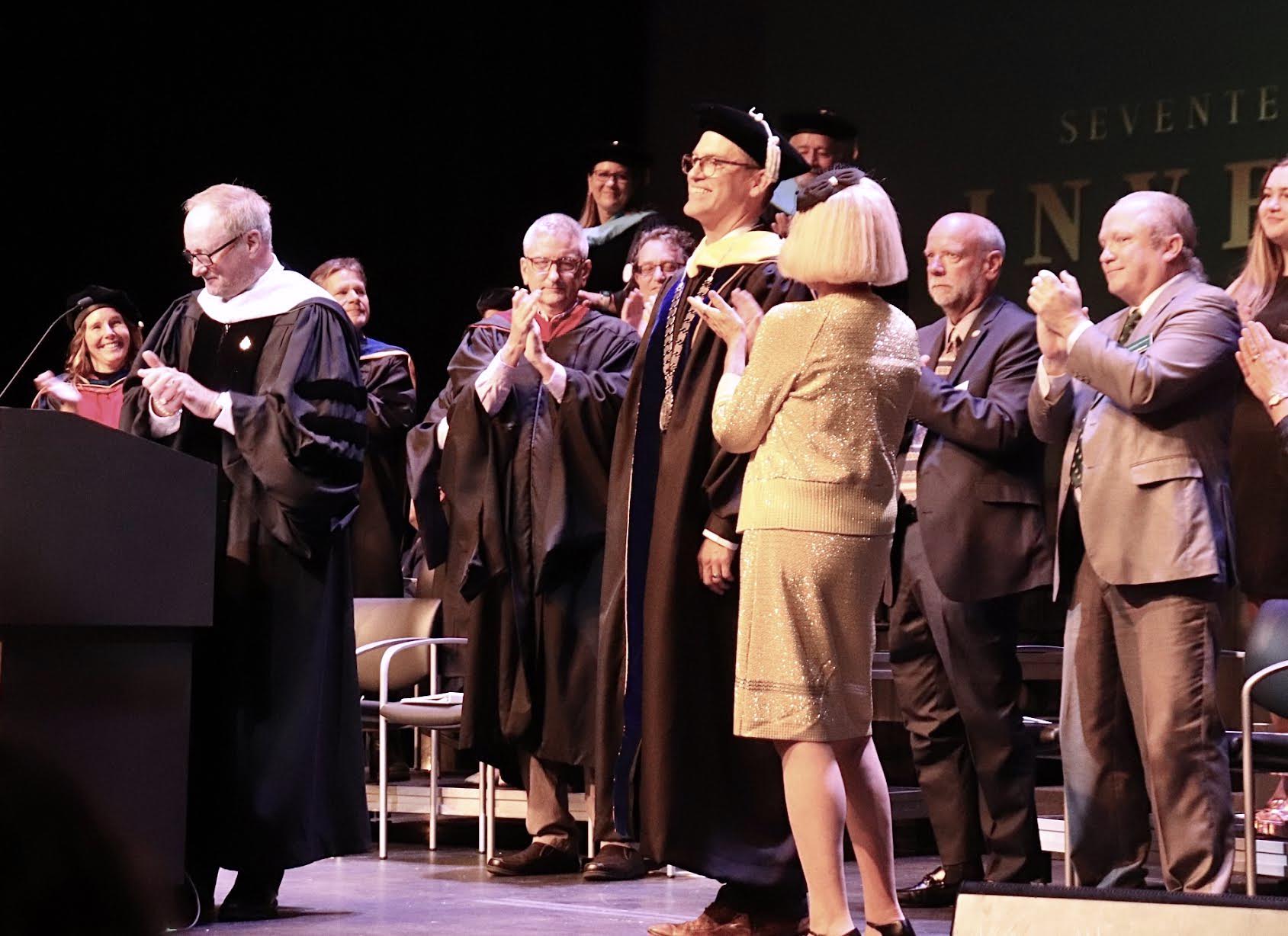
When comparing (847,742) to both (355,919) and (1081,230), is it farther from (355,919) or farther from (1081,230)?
(1081,230)

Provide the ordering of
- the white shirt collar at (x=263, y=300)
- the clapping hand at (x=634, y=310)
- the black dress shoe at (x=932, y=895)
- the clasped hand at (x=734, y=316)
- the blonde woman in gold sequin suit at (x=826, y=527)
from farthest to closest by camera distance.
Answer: the clapping hand at (x=634, y=310) < the black dress shoe at (x=932, y=895) < the white shirt collar at (x=263, y=300) < the clasped hand at (x=734, y=316) < the blonde woman in gold sequin suit at (x=826, y=527)

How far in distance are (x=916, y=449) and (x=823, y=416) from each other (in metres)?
1.59

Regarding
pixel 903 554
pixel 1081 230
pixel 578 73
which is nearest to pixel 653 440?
pixel 903 554

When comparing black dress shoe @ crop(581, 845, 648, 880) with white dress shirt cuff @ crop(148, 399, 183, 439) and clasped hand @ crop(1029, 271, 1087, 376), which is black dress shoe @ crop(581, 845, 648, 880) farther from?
clasped hand @ crop(1029, 271, 1087, 376)

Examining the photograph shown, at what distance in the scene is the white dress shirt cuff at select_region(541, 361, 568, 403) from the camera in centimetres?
551

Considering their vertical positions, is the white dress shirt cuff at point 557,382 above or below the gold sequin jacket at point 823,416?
above

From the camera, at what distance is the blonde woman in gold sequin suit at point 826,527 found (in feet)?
11.8

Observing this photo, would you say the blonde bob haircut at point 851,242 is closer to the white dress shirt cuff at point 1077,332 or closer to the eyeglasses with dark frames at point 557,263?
the white dress shirt cuff at point 1077,332

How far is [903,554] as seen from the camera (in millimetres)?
4992

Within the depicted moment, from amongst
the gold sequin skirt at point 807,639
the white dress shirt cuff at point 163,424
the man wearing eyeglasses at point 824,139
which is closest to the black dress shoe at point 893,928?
the gold sequin skirt at point 807,639

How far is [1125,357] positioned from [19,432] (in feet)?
8.09

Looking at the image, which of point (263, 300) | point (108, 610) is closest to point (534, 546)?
point (263, 300)

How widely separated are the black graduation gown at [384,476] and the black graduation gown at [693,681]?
294 cm

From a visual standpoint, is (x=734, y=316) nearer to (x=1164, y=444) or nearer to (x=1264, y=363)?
(x=1164, y=444)
